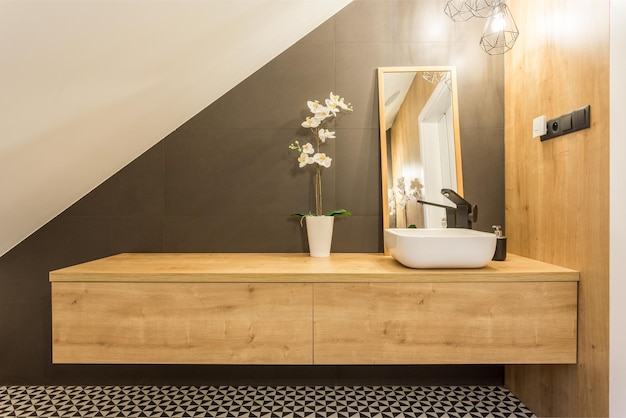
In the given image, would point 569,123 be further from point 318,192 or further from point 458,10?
point 318,192

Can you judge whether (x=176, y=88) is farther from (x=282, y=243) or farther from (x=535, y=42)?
(x=535, y=42)

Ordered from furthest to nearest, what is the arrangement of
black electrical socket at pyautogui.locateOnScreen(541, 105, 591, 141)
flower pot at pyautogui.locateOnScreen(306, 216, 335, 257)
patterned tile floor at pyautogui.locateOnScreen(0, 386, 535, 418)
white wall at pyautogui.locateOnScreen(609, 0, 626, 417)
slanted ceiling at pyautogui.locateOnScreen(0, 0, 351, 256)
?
flower pot at pyautogui.locateOnScreen(306, 216, 335, 257)
patterned tile floor at pyautogui.locateOnScreen(0, 386, 535, 418)
black electrical socket at pyautogui.locateOnScreen(541, 105, 591, 141)
white wall at pyautogui.locateOnScreen(609, 0, 626, 417)
slanted ceiling at pyautogui.locateOnScreen(0, 0, 351, 256)

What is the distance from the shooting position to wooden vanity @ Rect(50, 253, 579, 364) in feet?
5.25

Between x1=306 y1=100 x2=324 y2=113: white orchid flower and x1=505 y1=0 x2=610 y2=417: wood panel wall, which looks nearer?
x1=505 y1=0 x2=610 y2=417: wood panel wall

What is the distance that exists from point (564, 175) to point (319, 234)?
1.12 metres

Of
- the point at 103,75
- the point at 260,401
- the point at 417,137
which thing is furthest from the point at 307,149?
the point at 260,401

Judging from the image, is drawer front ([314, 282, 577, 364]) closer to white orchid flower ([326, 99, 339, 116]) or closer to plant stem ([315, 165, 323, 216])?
plant stem ([315, 165, 323, 216])

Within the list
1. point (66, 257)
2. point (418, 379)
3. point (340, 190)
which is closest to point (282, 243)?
point (340, 190)

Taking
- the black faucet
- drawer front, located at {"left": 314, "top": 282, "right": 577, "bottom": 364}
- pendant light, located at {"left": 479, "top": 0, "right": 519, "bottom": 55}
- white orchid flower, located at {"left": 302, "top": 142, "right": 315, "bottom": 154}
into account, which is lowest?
drawer front, located at {"left": 314, "top": 282, "right": 577, "bottom": 364}

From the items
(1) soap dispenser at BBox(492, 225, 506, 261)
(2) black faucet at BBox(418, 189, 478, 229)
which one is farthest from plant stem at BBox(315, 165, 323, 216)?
(1) soap dispenser at BBox(492, 225, 506, 261)

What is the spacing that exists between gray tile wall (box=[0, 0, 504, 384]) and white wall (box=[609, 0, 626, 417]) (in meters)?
0.83

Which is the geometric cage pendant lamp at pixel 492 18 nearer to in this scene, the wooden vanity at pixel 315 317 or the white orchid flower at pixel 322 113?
the white orchid flower at pixel 322 113

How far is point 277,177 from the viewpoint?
2266 mm

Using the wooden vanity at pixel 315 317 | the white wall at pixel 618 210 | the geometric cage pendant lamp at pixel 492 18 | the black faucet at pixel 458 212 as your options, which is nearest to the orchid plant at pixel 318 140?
the black faucet at pixel 458 212
